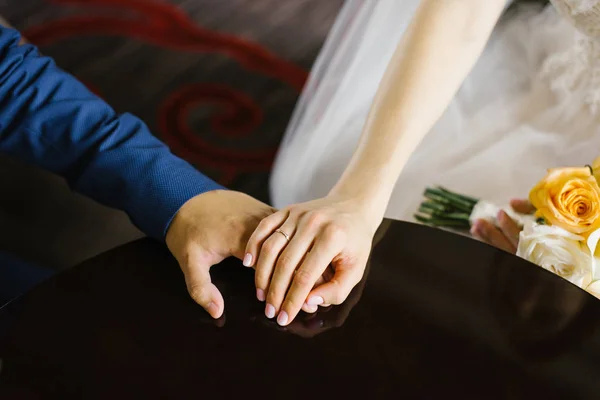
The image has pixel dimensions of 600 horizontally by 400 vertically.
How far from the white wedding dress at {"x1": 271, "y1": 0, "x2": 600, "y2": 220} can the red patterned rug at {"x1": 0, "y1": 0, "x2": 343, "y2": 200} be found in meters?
0.52

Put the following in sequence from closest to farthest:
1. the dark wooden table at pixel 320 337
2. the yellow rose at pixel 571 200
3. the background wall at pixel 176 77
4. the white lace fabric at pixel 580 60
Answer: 1. the dark wooden table at pixel 320 337
2. the yellow rose at pixel 571 200
3. the white lace fabric at pixel 580 60
4. the background wall at pixel 176 77

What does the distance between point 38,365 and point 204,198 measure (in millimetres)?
279

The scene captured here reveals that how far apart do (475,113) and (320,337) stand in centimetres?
70

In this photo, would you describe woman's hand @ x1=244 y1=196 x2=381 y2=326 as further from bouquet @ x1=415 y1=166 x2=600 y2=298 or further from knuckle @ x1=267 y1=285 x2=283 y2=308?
bouquet @ x1=415 y1=166 x2=600 y2=298

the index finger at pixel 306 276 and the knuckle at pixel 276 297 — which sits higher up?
the index finger at pixel 306 276

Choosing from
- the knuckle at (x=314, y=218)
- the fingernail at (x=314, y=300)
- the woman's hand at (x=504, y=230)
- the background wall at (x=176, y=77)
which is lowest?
the background wall at (x=176, y=77)

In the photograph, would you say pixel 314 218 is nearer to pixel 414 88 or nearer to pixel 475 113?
pixel 414 88

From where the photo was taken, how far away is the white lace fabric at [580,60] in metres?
1.04

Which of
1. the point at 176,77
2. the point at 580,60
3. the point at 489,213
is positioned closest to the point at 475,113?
the point at 580,60

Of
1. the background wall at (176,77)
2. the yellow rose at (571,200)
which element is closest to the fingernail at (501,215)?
the yellow rose at (571,200)

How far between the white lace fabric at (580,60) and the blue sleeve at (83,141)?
69 cm

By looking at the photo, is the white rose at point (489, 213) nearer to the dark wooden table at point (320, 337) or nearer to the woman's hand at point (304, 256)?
the dark wooden table at point (320, 337)

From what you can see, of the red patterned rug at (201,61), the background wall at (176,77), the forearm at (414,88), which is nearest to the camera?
the forearm at (414,88)

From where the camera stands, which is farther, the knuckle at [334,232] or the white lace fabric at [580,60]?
the white lace fabric at [580,60]
